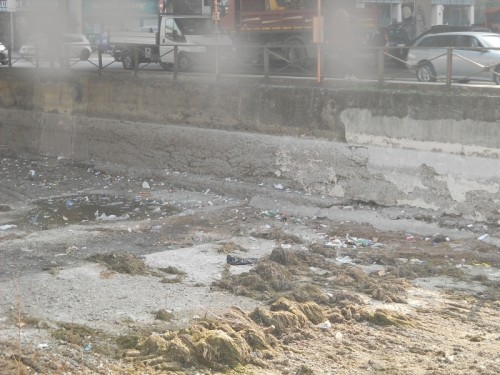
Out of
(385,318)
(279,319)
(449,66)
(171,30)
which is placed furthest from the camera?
(171,30)

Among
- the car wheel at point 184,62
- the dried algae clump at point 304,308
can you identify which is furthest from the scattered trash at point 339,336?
the car wheel at point 184,62

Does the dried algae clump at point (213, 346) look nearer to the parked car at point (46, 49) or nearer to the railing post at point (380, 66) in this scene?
the railing post at point (380, 66)

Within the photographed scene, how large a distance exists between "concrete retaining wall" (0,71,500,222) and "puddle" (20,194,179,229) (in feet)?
5.12

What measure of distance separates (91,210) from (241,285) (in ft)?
19.0

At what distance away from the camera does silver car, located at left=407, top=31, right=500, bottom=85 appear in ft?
44.7

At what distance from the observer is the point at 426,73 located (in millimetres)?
15156

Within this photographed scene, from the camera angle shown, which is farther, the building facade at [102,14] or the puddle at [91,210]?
the building facade at [102,14]

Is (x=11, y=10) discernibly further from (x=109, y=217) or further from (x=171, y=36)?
(x=109, y=217)

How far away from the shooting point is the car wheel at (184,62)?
1859cm

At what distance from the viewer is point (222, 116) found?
16062 mm

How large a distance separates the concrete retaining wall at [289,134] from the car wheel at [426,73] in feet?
4.38

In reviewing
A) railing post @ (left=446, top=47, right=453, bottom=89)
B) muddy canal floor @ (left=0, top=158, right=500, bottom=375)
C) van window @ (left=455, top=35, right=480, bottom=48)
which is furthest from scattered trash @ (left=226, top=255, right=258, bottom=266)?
van window @ (left=455, top=35, right=480, bottom=48)

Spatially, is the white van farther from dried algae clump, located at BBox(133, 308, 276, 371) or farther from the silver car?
dried algae clump, located at BBox(133, 308, 276, 371)

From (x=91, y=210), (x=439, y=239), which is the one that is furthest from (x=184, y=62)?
(x=439, y=239)
